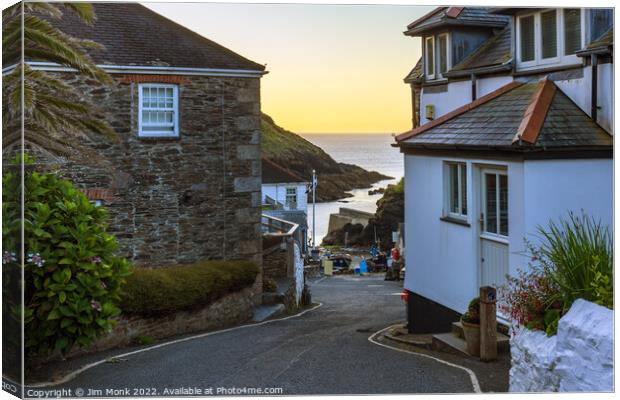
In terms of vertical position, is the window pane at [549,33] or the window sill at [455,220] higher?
the window pane at [549,33]

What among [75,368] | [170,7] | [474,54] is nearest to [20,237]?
[75,368]

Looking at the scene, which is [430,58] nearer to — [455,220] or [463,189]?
[463,189]

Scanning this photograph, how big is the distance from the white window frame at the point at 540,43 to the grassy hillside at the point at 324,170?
2.41 m

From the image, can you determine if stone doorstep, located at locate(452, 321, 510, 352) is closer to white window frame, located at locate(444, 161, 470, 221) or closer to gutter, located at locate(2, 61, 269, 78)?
white window frame, located at locate(444, 161, 470, 221)

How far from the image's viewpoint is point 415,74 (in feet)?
37.1

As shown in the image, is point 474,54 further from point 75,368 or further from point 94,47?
point 75,368

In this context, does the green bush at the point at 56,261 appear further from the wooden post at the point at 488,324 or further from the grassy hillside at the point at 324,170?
the wooden post at the point at 488,324

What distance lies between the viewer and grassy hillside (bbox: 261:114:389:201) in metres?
10.5

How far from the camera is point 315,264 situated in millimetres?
16250

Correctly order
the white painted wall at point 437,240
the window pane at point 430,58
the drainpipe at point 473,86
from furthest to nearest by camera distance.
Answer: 1. the window pane at point 430,58
2. the drainpipe at point 473,86
3. the white painted wall at point 437,240

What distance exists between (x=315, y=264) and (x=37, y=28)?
8280 millimetres

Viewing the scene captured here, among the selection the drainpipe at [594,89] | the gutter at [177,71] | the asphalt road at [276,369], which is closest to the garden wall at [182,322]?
the asphalt road at [276,369]

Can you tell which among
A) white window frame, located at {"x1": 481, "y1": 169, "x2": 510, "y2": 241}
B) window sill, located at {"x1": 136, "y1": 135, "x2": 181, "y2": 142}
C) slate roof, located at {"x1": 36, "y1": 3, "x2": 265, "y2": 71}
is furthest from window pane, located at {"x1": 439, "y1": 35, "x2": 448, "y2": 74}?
window sill, located at {"x1": 136, "y1": 135, "x2": 181, "y2": 142}

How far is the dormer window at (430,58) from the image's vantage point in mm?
13033
